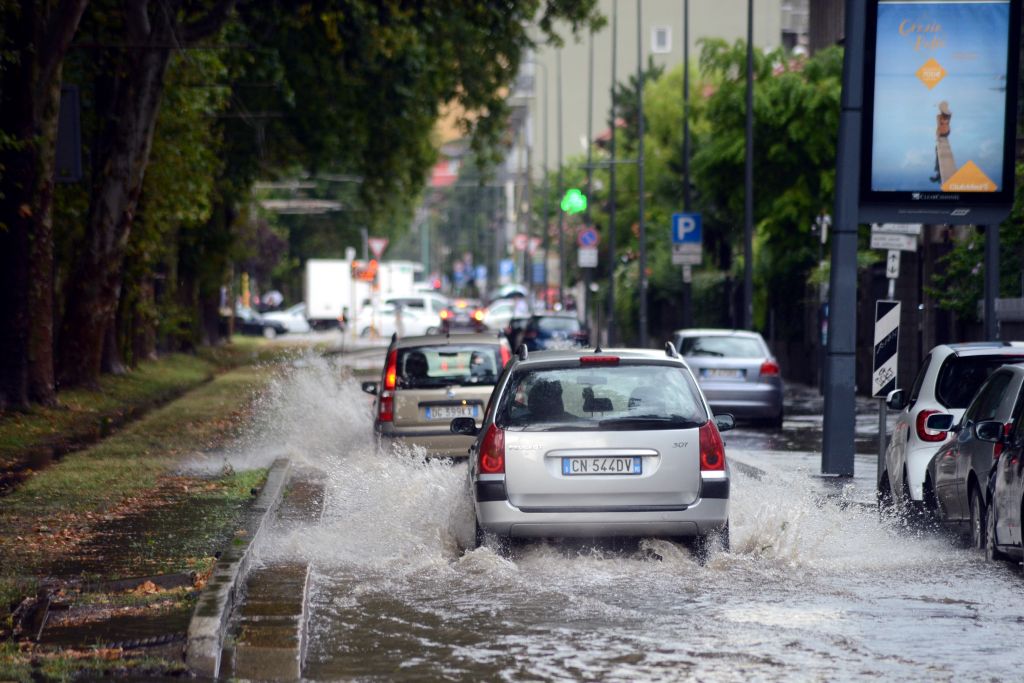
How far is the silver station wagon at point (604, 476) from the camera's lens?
1095cm

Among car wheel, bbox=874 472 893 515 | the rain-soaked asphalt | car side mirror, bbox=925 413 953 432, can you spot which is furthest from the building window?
car side mirror, bbox=925 413 953 432

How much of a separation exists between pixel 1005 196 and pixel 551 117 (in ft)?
380

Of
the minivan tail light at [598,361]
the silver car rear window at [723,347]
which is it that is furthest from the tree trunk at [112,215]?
the minivan tail light at [598,361]

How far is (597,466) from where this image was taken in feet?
36.0

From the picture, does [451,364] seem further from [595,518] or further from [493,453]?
[595,518]

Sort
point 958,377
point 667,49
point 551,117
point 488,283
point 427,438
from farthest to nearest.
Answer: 1. point 488,283
2. point 551,117
3. point 667,49
4. point 427,438
5. point 958,377

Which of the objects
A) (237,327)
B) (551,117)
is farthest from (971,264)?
(551,117)

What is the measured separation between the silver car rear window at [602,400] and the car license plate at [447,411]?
20.6ft

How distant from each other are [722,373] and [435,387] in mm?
9551

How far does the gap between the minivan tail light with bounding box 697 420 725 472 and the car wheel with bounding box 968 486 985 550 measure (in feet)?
6.32

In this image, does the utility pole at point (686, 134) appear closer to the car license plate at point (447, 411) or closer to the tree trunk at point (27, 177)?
the tree trunk at point (27, 177)

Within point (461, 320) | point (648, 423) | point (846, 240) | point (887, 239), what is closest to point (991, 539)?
point (648, 423)

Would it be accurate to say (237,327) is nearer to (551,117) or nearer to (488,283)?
(551,117)

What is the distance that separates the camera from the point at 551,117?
13312 centimetres
